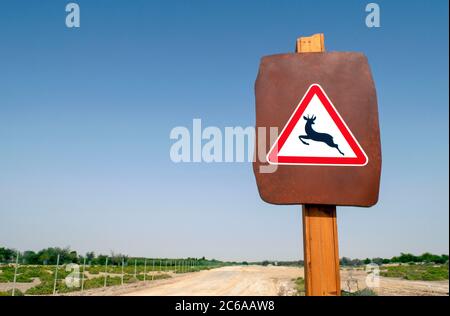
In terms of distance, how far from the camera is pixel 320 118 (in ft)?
6.43

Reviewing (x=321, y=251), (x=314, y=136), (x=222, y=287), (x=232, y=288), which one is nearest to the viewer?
(x=321, y=251)

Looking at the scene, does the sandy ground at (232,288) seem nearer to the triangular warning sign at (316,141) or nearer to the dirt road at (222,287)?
the dirt road at (222,287)

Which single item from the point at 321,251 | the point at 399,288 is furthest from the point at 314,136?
the point at 399,288

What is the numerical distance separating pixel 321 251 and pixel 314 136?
2.24 feet

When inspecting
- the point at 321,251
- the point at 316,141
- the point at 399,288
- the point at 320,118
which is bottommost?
the point at 399,288

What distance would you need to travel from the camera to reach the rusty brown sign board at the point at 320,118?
6.11 ft

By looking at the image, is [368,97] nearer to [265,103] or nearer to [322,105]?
[322,105]

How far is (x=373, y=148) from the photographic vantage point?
191cm

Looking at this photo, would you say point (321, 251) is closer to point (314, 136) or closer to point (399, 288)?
point (314, 136)

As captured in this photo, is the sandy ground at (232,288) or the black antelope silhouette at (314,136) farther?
the sandy ground at (232,288)

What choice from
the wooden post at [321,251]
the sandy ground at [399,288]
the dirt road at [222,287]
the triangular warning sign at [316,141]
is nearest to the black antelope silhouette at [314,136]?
the triangular warning sign at [316,141]
